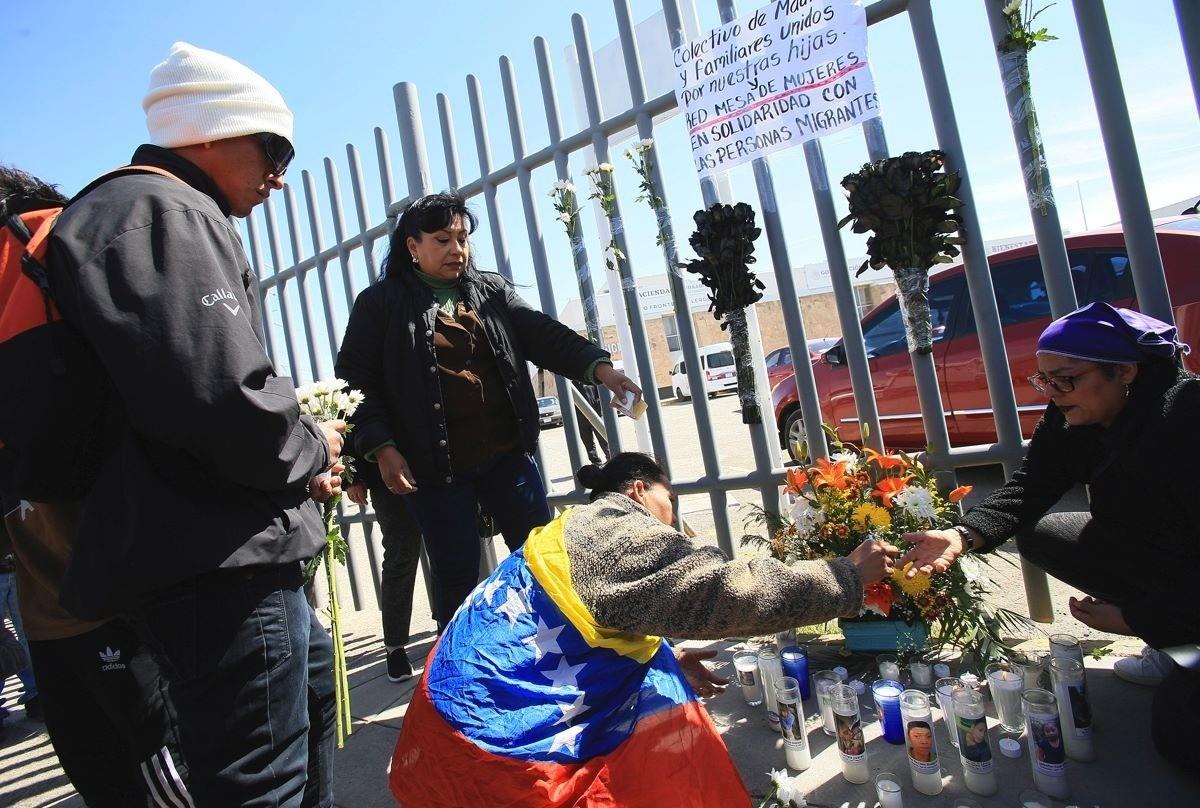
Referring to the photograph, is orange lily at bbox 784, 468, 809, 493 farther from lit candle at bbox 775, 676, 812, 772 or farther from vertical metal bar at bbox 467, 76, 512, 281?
vertical metal bar at bbox 467, 76, 512, 281

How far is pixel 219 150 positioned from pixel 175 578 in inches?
35.9

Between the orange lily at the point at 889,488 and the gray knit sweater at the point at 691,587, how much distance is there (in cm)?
81

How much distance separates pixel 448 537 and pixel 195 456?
1627 mm

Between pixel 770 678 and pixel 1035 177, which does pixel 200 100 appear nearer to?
pixel 770 678

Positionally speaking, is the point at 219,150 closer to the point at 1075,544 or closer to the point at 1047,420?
the point at 1047,420

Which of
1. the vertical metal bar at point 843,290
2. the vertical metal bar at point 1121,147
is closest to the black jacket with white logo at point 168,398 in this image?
the vertical metal bar at point 843,290

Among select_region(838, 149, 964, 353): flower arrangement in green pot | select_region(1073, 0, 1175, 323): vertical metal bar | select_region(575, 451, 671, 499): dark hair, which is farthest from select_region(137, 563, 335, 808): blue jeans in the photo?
select_region(1073, 0, 1175, 323): vertical metal bar

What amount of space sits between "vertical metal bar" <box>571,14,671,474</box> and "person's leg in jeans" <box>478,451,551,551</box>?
0.73m

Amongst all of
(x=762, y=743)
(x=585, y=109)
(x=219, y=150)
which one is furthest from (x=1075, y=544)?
(x=585, y=109)

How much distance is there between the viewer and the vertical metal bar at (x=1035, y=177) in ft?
Answer: 8.21

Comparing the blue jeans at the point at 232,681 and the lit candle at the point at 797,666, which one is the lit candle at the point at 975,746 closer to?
the lit candle at the point at 797,666

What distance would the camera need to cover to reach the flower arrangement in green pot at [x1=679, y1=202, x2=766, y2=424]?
10.1 ft

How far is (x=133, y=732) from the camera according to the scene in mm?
1929

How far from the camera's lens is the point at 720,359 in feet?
79.2
